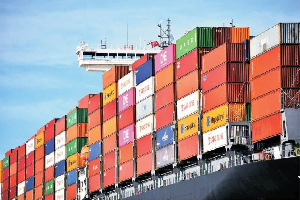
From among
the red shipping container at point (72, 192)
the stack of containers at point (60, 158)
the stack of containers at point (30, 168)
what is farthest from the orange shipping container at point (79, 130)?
the stack of containers at point (30, 168)

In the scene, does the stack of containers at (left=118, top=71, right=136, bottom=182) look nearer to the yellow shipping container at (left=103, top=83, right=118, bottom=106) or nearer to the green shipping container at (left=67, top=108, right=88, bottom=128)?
the yellow shipping container at (left=103, top=83, right=118, bottom=106)

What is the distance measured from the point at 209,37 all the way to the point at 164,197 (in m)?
13.0

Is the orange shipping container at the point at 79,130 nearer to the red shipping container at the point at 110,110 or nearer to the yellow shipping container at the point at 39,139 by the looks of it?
the red shipping container at the point at 110,110

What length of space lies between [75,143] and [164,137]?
2308cm

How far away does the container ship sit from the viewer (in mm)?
44906

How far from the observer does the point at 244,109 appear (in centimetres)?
4881

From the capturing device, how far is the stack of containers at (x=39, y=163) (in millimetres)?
A: 92000

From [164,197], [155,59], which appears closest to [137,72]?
[155,59]

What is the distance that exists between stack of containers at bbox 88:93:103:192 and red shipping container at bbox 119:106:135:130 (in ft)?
19.7

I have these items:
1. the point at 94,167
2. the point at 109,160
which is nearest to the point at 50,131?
the point at 94,167

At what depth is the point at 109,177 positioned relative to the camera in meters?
69.8

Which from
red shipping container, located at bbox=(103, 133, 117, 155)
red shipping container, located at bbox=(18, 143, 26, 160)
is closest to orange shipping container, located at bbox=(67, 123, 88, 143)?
red shipping container, located at bbox=(103, 133, 117, 155)

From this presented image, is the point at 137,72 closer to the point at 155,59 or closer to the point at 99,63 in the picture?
the point at 155,59

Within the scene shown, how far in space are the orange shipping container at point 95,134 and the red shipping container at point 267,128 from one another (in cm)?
2730
